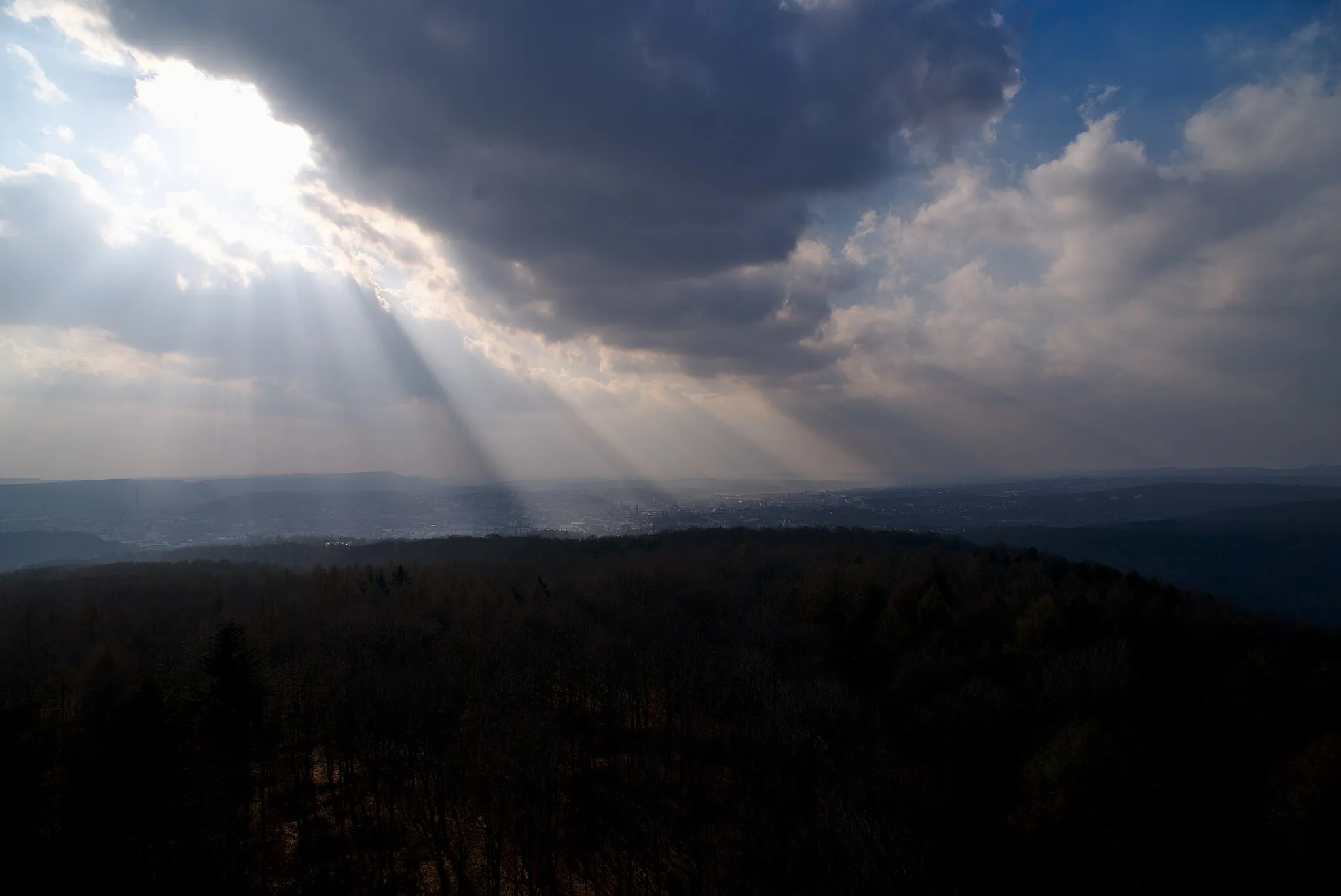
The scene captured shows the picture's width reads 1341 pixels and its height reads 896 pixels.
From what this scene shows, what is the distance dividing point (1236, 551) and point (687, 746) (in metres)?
105

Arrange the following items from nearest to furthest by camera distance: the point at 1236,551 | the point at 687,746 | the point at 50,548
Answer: the point at 687,746
the point at 1236,551
the point at 50,548

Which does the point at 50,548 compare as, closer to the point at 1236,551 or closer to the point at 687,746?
the point at 687,746

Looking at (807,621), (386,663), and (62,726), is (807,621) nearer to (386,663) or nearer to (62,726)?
(386,663)

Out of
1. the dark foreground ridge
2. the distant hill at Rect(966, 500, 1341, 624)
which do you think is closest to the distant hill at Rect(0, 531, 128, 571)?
the dark foreground ridge

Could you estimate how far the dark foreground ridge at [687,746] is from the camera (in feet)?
64.8

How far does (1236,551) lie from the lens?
96500 mm

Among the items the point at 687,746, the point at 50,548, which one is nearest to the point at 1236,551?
the point at 687,746

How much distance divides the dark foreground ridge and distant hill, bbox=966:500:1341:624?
3924cm

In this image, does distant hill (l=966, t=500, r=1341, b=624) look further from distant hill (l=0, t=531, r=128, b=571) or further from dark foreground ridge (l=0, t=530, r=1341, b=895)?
distant hill (l=0, t=531, r=128, b=571)

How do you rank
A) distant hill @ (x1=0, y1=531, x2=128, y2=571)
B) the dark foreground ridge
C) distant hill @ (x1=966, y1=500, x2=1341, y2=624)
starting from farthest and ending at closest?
distant hill @ (x1=0, y1=531, x2=128, y2=571)
distant hill @ (x1=966, y1=500, x2=1341, y2=624)
the dark foreground ridge

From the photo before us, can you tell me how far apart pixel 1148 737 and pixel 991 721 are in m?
6.19

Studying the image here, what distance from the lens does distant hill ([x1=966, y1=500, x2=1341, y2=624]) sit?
3199 inches

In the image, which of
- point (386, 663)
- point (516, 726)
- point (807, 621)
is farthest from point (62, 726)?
point (807, 621)

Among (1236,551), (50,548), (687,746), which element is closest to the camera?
(687,746)
